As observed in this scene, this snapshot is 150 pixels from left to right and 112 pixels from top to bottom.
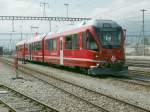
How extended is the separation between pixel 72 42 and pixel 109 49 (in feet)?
12.2

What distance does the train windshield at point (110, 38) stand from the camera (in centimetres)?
2164

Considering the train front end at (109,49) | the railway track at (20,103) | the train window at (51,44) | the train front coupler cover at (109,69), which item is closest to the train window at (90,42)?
the train front end at (109,49)

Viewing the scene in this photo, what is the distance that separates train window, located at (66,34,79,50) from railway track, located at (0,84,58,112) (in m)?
8.09

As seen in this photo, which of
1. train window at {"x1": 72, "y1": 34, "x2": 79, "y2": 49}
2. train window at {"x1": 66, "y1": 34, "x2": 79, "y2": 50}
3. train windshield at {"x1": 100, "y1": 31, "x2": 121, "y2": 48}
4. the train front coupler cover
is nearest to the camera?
the train front coupler cover

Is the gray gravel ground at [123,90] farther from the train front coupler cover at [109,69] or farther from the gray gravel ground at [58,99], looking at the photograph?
the gray gravel ground at [58,99]

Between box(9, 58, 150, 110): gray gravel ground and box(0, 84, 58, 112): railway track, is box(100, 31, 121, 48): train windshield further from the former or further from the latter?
box(0, 84, 58, 112): railway track

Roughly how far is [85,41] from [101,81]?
2863mm

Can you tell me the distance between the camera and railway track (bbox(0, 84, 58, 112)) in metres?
11.7

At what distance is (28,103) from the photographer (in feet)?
42.9

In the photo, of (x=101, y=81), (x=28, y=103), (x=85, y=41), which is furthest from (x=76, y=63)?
(x=28, y=103)

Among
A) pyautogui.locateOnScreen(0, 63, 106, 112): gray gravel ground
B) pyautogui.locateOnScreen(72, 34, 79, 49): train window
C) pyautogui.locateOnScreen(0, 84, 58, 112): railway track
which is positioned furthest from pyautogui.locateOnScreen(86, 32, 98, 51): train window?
pyautogui.locateOnScreen(0, 84, 58, 112): railway track

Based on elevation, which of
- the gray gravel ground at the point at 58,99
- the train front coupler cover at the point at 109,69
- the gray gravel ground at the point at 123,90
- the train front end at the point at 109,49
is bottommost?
the gray gravel ground at the point at 58,99

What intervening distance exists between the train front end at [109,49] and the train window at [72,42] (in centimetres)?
216

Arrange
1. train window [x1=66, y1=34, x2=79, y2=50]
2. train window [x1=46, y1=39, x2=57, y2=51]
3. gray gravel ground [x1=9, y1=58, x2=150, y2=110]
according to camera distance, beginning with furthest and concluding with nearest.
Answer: train window [x1=46, y1=39, x2=57, y2=51], train window [x1=66, y1=34, x2=79, y2=50], gray gravel ground [x1=9, y1=58, x2=150, y2=110]
